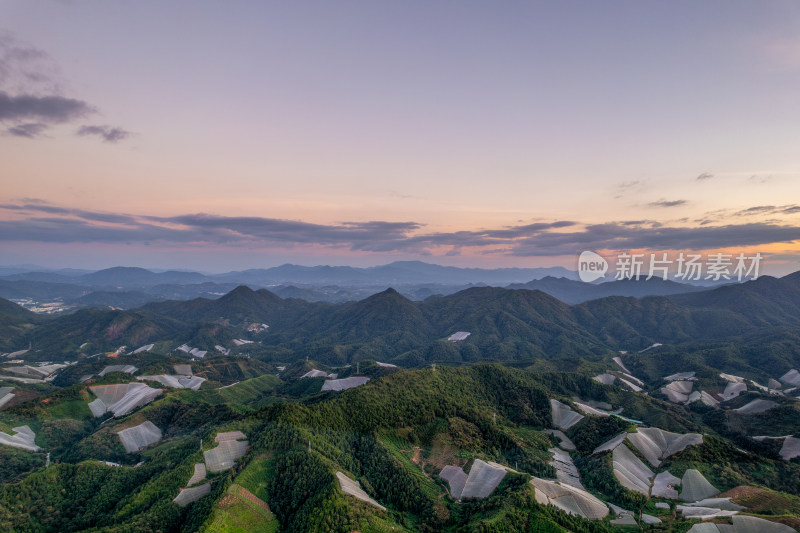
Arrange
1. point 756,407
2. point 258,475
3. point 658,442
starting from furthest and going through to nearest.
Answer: point 756,407 < point 658,442 < point 258,475

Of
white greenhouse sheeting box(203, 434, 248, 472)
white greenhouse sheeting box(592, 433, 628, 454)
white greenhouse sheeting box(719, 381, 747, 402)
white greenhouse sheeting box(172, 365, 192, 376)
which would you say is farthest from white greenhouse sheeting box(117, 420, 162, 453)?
white greenhouse sheeting box(719, 381, 747, 402)

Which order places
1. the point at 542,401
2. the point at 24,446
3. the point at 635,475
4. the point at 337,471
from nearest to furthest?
the point at 337,471
the point at 635,475
the point at 24,446
the point at 542,401

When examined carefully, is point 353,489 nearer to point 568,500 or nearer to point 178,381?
point 568,500

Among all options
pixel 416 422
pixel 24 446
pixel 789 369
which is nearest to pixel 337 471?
pixel 416 422

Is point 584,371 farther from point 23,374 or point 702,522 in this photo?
point 23,374

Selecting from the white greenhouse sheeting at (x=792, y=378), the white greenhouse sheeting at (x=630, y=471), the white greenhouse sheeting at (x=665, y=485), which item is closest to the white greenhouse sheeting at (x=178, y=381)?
the white greenhouse sheeting at (x=630, y=471)

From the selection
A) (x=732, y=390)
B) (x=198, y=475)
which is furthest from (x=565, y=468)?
(x=732, y=390)
